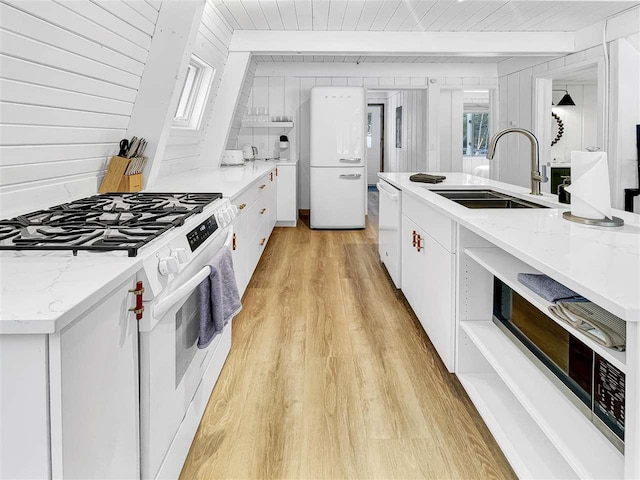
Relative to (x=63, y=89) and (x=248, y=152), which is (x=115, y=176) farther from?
(x=248, y=152)

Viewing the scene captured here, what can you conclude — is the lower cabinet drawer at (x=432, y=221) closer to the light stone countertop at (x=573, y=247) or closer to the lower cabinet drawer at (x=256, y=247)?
the light stone countertop at (x=573, y=247)

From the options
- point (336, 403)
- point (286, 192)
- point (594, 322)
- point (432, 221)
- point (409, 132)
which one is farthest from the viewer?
point (409, 132)

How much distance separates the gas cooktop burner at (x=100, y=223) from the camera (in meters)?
1.29

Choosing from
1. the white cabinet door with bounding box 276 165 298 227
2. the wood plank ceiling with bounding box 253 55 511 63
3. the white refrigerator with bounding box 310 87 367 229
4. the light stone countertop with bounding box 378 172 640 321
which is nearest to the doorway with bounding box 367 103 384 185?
the wood plank ceiling with bounding box 253 55 511 63

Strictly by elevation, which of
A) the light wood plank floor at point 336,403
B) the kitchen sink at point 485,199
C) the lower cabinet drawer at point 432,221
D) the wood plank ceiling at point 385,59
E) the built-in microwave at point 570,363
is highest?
the wood plank ceiling at point 385,59

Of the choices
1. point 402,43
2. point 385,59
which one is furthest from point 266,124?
point 402,43

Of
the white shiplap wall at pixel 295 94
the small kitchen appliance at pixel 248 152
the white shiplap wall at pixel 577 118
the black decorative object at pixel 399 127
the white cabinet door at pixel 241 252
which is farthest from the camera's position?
the black decorative object at pixel 399 127

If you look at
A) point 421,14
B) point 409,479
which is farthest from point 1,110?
point 421,14

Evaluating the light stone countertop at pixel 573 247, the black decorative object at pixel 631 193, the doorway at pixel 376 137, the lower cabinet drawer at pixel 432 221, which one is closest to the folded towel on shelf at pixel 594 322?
the light stone countertop at pixel 573 247

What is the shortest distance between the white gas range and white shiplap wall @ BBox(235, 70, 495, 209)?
5461mm

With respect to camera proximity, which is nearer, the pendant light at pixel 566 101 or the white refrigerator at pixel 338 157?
the white refrigerator at pixel 338 157

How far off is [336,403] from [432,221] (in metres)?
1.03

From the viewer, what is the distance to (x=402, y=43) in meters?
5.24

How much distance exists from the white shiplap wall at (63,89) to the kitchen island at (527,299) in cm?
164
